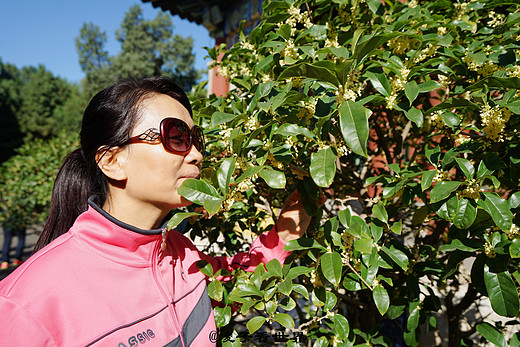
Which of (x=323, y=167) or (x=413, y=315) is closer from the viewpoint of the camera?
(x=323, y=167)

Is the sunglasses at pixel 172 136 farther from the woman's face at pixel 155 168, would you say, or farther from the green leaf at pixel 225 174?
the green leaf at pixel 225 174

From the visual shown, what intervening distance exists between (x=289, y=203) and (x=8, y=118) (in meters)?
34.7

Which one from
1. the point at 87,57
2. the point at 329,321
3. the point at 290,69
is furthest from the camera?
the point at 87,57

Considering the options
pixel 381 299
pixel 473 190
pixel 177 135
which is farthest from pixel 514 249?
pixel 177 135

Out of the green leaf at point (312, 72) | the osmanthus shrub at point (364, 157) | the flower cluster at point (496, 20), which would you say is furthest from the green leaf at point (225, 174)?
the flower cluster at point (496, 20)

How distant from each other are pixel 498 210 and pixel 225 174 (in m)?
0.85

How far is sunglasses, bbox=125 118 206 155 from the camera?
1.06m

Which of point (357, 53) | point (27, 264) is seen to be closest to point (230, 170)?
point (357, 53)

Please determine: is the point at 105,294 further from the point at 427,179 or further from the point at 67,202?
the point at 427,179

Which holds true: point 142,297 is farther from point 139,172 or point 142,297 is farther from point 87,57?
point 87,57

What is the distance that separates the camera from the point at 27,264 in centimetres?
89

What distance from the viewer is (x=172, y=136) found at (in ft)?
3.52

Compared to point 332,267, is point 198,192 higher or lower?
higher

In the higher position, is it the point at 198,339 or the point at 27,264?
the point at 27,264
